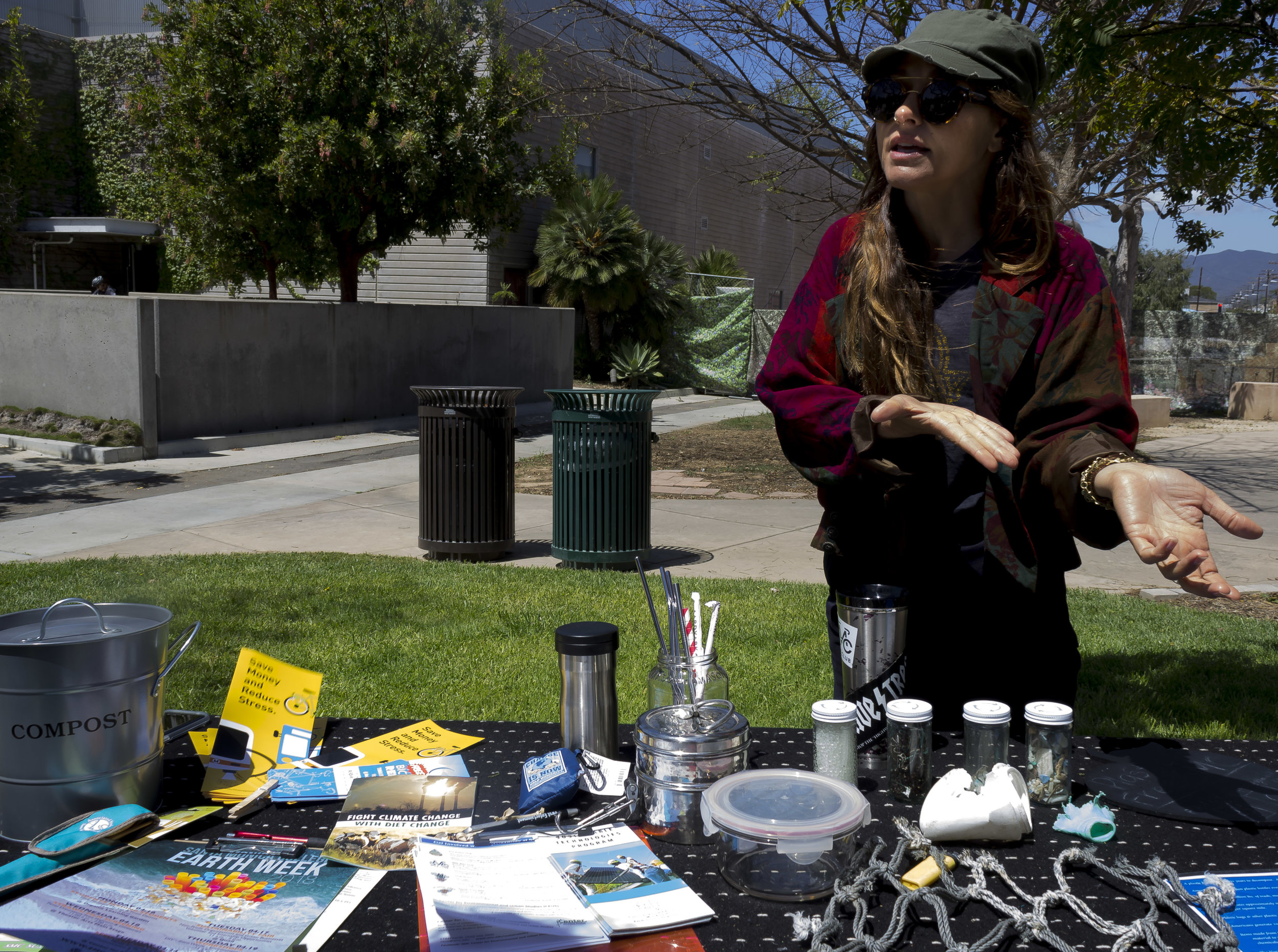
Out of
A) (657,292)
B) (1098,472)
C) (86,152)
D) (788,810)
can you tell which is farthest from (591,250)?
(788,810)

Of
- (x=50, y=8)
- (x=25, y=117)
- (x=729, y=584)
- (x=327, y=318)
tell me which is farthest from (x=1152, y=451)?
(x=50, y=8)

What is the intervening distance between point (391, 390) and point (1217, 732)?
546 inches

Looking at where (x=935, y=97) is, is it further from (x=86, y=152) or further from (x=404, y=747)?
(x=86, y=152)

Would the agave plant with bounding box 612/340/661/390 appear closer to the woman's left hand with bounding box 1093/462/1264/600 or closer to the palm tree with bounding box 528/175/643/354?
the palm tree with bounding box 528/175/643/354

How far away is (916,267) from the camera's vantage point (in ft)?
7.01

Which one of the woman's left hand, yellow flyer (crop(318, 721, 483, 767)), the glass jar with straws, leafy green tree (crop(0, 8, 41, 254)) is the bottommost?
yellow flyer (crop(318, 721, 483, 767))

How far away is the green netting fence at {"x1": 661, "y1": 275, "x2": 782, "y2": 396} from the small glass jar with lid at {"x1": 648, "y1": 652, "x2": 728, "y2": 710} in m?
22.4

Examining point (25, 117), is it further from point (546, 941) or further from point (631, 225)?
point (546, 941)

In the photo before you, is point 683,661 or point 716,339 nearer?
point 683,661

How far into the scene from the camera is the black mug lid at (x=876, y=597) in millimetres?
1837

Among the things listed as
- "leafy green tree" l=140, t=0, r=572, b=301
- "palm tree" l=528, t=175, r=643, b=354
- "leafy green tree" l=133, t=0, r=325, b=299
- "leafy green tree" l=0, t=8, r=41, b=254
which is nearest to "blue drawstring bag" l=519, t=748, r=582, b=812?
"leafy green tree" l=140, t=0, r=572, b=301

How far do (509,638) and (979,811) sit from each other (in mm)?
4125

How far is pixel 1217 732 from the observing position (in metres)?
4.32

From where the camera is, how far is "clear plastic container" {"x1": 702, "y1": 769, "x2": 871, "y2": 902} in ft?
4.71
